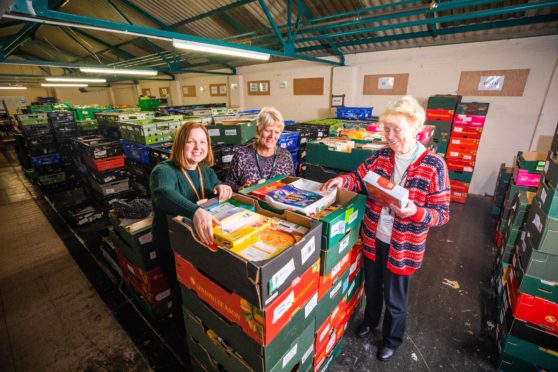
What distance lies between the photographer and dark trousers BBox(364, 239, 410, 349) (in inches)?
68.9

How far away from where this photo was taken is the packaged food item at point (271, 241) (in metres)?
0.94

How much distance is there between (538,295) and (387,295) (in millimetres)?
1018

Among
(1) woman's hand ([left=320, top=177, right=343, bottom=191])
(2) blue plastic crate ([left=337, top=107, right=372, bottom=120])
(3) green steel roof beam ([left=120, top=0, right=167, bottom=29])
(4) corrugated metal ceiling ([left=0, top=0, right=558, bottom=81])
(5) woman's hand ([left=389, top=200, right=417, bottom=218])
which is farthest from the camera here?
(3) green steel roof beam ([left=120, top=0, right=167, bottom=29])

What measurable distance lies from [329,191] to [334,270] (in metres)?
0.46

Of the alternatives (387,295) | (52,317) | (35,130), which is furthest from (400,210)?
(35,130)

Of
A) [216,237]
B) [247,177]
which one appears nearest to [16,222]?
[247,177]

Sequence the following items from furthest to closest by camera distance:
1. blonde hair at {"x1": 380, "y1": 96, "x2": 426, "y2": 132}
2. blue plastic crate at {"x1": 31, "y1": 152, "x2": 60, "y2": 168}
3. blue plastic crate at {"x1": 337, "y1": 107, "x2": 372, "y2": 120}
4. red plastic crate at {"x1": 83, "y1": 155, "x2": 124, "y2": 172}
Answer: blue plastic crate at {"x1": 337, "y1": 107, "x2": 372, "y2": 120}
blue plastic crate at {"x1": 31, "y1": 152, "x2": 60, "y2": 168}
red plastic crate at {"x1": 83, "y1": 155, "x2": 124, "y2": 172}
blonde hair at {"x1": 380, "y1": 96, "x2": 426, "y2": 132}

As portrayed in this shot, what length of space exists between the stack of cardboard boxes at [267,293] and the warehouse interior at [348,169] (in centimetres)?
13

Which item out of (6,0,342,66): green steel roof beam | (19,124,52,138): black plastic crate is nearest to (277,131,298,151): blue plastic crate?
(6,0,342,66): green steel roof beam

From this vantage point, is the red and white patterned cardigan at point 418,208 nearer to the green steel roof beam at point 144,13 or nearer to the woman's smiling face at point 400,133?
the woman's smiling face at point 400,133

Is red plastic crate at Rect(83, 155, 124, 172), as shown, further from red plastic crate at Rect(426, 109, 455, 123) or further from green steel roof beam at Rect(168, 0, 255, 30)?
red plastic crate at Rect(426, 109, 455, 123)

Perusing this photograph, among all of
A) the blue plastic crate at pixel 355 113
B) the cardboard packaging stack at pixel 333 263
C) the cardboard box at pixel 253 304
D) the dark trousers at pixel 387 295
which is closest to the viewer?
the cardboard box at pixel 253 304

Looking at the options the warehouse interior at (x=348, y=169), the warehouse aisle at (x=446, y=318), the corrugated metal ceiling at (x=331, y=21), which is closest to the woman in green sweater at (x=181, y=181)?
the warehouse interior at (x=348, y=169)

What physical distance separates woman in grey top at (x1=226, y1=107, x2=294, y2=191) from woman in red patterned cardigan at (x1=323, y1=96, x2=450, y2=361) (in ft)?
2.27
